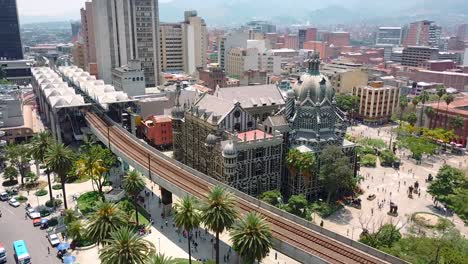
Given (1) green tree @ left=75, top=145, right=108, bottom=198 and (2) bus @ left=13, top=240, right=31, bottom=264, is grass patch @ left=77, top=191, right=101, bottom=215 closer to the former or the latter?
(1) green tree @ left=75, top=145, right=108, bottom=198

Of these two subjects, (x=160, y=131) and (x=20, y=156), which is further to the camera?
(x=160, y=131)

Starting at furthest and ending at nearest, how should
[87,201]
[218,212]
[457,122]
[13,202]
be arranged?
[457,122] < [87,201] < [13,202] < [218,212]

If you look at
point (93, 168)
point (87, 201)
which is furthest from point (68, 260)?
point (87, 201)

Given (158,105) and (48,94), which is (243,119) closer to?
(158,105)

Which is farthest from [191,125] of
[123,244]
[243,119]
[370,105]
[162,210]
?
[370,105]

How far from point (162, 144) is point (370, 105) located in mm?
110396

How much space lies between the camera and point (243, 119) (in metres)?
116

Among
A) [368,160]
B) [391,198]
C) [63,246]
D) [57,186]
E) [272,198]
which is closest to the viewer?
[63,246]

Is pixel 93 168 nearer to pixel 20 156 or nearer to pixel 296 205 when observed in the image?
pixel 20 156

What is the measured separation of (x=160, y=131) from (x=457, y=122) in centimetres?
12432

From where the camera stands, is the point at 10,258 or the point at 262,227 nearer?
the point at 262,227

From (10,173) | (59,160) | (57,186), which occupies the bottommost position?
(57,186)

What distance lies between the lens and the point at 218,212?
68750mm

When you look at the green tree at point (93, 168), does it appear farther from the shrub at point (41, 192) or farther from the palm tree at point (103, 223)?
the palm tree at point (103, 223)
